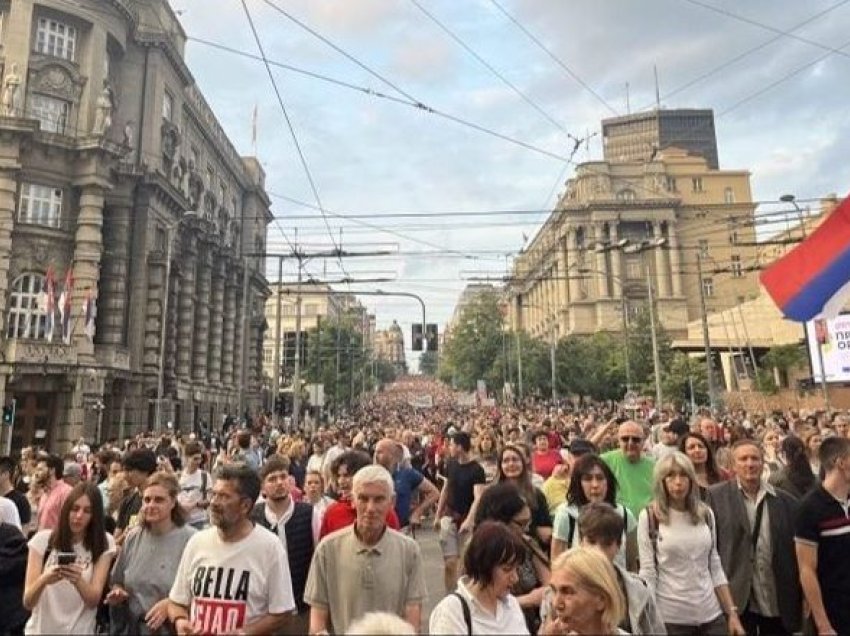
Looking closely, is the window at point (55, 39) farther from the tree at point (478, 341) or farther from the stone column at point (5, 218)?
the tree at point (478, 341)

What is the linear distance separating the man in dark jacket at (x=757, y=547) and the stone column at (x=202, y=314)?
45.2 m

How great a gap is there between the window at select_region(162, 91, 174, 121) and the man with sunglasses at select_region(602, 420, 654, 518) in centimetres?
4017

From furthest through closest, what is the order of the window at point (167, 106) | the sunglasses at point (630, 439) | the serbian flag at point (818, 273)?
the window at point (167, 106) → the serbian flag at point (818, 273) → the sunglasses at point (630, 439)

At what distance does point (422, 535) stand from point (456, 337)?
63683 mm

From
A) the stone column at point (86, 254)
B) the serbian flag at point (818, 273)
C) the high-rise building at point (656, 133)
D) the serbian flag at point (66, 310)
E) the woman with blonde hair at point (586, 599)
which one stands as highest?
the high-rise building at point (656, 133)

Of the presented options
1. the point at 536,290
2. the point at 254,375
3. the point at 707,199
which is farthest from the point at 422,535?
the point at 536,290

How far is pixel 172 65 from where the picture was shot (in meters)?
40.3

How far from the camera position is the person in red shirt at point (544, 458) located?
8805 millimetres

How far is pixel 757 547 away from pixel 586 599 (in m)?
2.67

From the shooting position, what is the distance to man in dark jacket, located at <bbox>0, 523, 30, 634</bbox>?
460cm

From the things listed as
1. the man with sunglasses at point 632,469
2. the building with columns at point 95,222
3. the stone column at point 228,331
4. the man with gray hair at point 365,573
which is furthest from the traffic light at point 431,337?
the stone column at point 228,331

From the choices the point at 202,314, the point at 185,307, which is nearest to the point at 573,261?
the point at 202,314

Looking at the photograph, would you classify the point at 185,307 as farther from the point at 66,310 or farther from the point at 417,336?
the point at 417,336

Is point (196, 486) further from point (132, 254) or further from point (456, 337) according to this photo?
point (456, 337)
